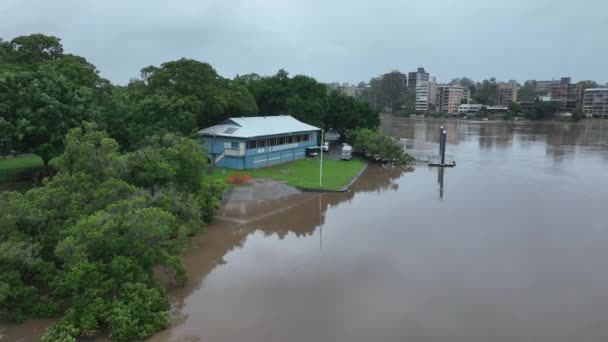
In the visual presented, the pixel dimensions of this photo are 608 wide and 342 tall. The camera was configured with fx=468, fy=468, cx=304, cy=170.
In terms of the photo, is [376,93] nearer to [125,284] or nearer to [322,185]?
[322,185]

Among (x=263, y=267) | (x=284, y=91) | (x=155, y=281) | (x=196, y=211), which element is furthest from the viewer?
(x=284, y=91)

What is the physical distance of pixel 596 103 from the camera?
400ft

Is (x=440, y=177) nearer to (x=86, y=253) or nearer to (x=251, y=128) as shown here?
(x=251, y=128)

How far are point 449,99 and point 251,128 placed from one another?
4983 inches

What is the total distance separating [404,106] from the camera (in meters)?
156

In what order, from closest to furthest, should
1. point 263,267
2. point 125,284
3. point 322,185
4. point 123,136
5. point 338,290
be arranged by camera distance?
point 125,284, point 338,290, point 263,267, point 123,136, point 322,185

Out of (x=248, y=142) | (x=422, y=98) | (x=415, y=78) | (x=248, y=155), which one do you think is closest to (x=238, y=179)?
(x=248, y=155)

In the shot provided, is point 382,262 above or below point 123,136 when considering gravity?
below

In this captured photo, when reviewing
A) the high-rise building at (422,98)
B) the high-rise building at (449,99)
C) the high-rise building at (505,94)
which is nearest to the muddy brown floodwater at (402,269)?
the high-rise building at (449,99)

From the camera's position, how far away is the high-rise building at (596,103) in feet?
393

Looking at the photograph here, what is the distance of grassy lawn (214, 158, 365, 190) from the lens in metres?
29.2

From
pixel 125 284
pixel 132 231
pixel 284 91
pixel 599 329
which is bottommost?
pixel 599 329

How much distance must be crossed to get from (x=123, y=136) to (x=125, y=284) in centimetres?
1574

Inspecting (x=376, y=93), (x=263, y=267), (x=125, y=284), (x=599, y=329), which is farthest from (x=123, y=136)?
(x=376, y=93)
